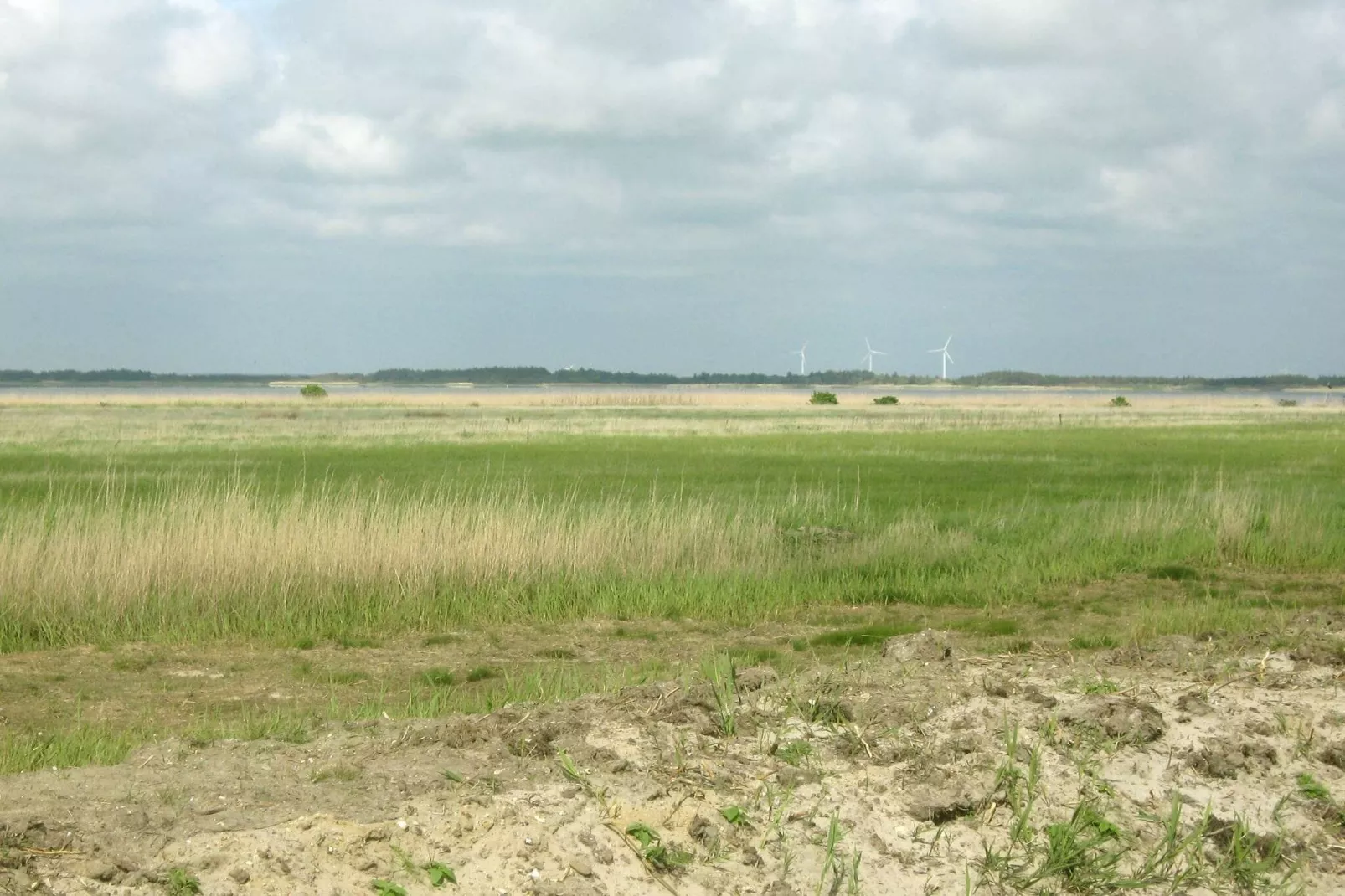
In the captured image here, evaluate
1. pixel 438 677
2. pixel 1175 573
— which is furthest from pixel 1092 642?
pixel 438 677

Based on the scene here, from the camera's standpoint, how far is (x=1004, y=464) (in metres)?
32.5

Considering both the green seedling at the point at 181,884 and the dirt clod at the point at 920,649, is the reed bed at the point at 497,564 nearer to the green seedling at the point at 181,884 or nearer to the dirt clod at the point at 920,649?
the dirt clod at the point at 920,649

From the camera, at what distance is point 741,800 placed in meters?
5.59

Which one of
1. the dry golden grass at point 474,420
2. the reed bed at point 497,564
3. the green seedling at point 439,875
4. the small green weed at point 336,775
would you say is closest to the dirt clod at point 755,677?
the small green weed at point 336,775

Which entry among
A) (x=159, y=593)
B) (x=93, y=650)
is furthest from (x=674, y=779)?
(x=159, y=593)

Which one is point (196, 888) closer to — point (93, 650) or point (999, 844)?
point (999, 844)

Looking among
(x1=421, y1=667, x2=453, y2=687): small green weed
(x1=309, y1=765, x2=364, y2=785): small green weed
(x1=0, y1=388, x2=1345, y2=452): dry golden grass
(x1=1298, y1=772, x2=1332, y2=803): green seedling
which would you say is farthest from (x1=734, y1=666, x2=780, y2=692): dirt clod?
(x1=0, y1=388, x2=1345, y2=452): dry golden grass

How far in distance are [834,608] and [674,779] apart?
7.77 meters

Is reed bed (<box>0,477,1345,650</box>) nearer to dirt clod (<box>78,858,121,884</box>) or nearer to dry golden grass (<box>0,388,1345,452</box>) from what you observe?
dirt clod (<box>78,858,121,884</box>)

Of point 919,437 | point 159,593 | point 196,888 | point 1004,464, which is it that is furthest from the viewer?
point 919,437

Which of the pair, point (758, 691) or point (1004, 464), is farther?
point (1004, 464)

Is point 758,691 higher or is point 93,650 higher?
point 758,691

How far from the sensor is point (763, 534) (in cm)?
1584

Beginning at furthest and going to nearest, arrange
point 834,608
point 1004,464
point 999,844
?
point 1004,464, point 834,608, point 999,844
